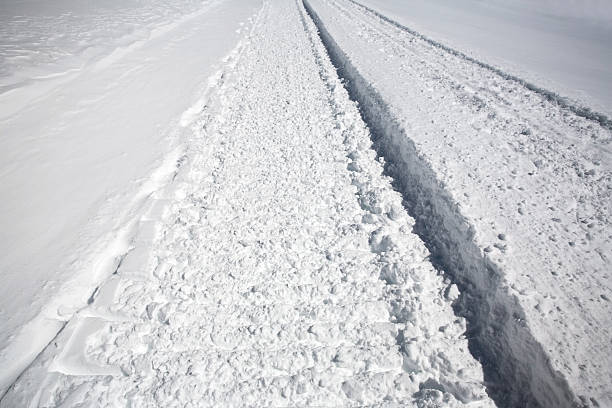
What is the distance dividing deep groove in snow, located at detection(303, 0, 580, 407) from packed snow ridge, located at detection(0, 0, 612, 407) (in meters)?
0.01

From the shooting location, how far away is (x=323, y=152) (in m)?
3.08

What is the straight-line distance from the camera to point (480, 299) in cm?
174

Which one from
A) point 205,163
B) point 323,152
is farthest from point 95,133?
point 323,152

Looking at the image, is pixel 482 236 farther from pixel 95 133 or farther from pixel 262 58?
pixel 262 58

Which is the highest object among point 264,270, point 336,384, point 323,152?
point 323,152

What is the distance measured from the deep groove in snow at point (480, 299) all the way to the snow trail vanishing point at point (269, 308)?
0.09 meters

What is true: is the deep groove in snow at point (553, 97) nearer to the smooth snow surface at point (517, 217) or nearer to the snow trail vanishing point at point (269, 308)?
the smooth snow surface at point (517, 217)

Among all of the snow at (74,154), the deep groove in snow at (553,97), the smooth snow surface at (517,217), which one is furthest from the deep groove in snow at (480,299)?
the deep groove in snow at (553,97)

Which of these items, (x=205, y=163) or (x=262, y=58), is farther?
(x=262, y=58)

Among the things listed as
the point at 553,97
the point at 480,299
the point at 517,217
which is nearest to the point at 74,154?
the point at 480,299

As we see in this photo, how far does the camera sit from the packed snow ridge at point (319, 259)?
1388 mm

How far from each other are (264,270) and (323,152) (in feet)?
5.24

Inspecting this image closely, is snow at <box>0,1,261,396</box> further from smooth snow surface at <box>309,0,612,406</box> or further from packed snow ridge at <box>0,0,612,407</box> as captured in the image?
smooth snow surface at <box>309,0,612,406</box>

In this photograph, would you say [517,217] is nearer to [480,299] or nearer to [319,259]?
[480,299]
